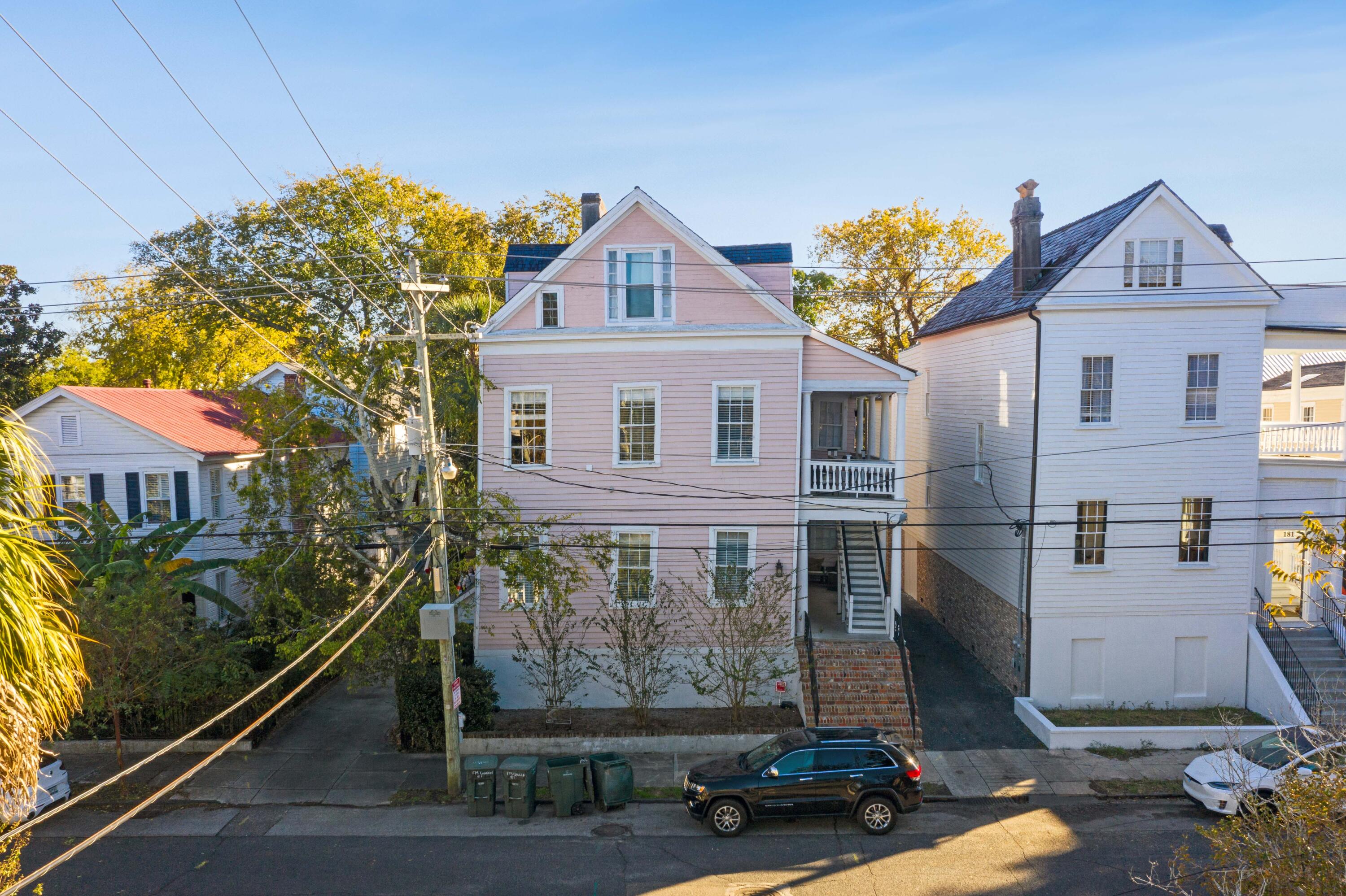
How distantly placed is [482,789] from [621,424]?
866cm

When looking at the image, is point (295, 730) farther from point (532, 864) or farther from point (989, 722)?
point (989, 722)

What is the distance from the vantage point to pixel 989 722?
19781 mm

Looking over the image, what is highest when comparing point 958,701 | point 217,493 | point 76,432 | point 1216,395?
point 1216,395

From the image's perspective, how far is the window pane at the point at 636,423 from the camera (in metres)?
20.6

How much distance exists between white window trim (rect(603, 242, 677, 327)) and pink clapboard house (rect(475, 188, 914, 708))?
3cm

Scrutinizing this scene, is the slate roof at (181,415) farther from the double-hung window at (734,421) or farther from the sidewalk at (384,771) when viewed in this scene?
the double-hung window at (734,421)

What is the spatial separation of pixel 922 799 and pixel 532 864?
22.6 feet

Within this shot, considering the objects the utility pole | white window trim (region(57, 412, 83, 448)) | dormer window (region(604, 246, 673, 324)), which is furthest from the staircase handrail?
white window trim (region(57, 412, 83, 448))

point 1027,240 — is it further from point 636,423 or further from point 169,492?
point 169,492

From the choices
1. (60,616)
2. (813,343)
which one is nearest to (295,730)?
(60,616)

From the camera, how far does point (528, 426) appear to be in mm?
20891

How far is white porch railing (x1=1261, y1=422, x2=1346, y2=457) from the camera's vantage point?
2028 centimetres

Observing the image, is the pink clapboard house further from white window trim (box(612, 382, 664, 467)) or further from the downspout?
the downspout

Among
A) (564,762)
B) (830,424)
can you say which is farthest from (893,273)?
(564,762)
